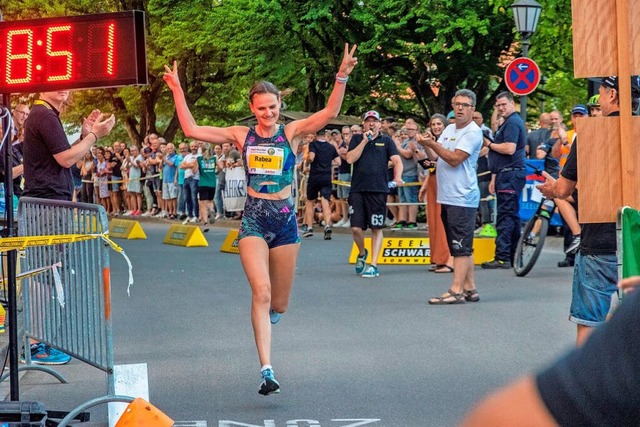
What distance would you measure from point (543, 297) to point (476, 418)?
11.7m

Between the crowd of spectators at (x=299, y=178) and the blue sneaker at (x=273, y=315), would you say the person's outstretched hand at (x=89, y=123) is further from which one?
the crowd of spectators at (x=299, y=178)

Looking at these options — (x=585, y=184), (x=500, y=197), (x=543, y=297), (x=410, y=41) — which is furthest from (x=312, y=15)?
(x=585, y=184)

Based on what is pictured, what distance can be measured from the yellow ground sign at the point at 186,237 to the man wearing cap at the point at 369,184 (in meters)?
7.43

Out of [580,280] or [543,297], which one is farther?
[543,297]

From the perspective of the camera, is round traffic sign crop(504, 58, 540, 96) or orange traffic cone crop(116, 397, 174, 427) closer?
orange traffic cone crop(116, 397, 174, 427)

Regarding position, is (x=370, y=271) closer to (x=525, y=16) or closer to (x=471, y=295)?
(x=471, y=295)

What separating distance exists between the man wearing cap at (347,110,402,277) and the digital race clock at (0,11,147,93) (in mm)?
9152

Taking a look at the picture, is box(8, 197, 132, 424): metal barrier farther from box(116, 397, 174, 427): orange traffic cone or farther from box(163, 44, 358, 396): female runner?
box(163, 44, 358, 396): female runner

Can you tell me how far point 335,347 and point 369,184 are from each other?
6361 mm

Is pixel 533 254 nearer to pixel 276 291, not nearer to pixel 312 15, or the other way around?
pixel 276 291

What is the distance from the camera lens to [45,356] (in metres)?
9.08

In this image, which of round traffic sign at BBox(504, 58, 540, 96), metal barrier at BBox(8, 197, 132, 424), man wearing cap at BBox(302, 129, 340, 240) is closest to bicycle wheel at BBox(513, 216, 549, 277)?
round traffic sign at BBox(504, 58, 540, 96)

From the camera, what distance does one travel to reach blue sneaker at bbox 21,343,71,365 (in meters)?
9.02

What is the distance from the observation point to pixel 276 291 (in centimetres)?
812
